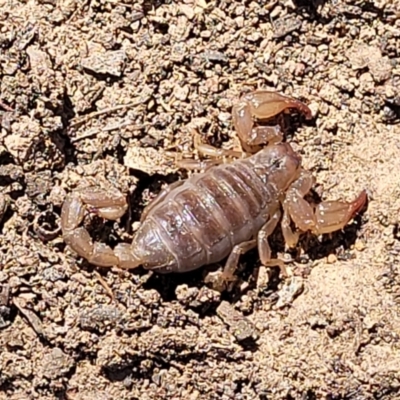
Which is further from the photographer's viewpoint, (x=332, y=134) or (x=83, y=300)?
(x=332, y=134)

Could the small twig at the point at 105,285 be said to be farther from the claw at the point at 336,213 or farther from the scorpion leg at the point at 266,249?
the claw at the point at 336,213

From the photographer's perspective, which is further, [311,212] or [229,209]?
[311,212]

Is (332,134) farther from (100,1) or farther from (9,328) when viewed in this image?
(9,328)

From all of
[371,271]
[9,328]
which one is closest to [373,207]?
[371,271]

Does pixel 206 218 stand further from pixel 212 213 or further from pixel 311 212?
pixel 311 212

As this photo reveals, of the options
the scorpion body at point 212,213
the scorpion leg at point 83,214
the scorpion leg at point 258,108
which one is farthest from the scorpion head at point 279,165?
the scorpion leg at point 83,214

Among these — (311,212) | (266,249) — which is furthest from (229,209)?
(311,212)

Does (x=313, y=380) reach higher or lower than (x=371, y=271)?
lower
